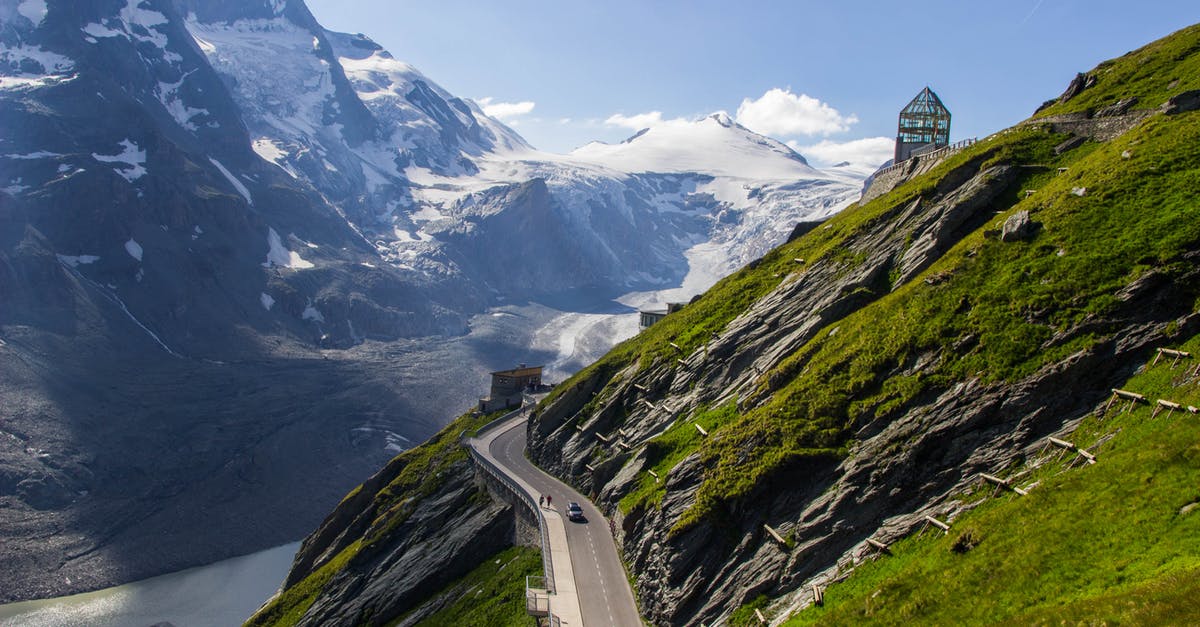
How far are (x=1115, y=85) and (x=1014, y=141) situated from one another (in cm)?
1104

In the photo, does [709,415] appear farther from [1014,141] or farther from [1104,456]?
[1014,141]

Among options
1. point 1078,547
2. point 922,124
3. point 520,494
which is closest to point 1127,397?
point 1078,547

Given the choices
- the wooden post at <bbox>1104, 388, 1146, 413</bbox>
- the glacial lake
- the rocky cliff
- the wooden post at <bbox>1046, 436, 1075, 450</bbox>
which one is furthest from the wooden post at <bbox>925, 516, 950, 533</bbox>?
the glacial lake

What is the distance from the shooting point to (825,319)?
45.4 meters

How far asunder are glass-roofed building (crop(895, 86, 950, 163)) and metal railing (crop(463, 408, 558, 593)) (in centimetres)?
5537

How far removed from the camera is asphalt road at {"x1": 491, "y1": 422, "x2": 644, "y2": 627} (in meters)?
37.9

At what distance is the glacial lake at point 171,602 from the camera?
120 meters

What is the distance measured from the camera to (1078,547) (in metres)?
22.3

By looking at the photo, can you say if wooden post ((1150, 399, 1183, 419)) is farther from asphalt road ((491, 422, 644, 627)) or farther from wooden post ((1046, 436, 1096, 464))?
asphalt road ((491, 422, 644, 627))

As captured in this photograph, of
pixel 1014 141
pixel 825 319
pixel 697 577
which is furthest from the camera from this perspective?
pixel 1014 141

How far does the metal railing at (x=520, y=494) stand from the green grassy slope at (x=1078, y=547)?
19.0m

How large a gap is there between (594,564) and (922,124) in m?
66.5

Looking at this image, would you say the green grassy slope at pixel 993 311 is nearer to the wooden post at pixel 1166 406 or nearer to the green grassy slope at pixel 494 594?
the wooden post at pixel 1166 406

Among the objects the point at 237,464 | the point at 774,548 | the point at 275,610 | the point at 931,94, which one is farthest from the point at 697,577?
the point at 237,464
